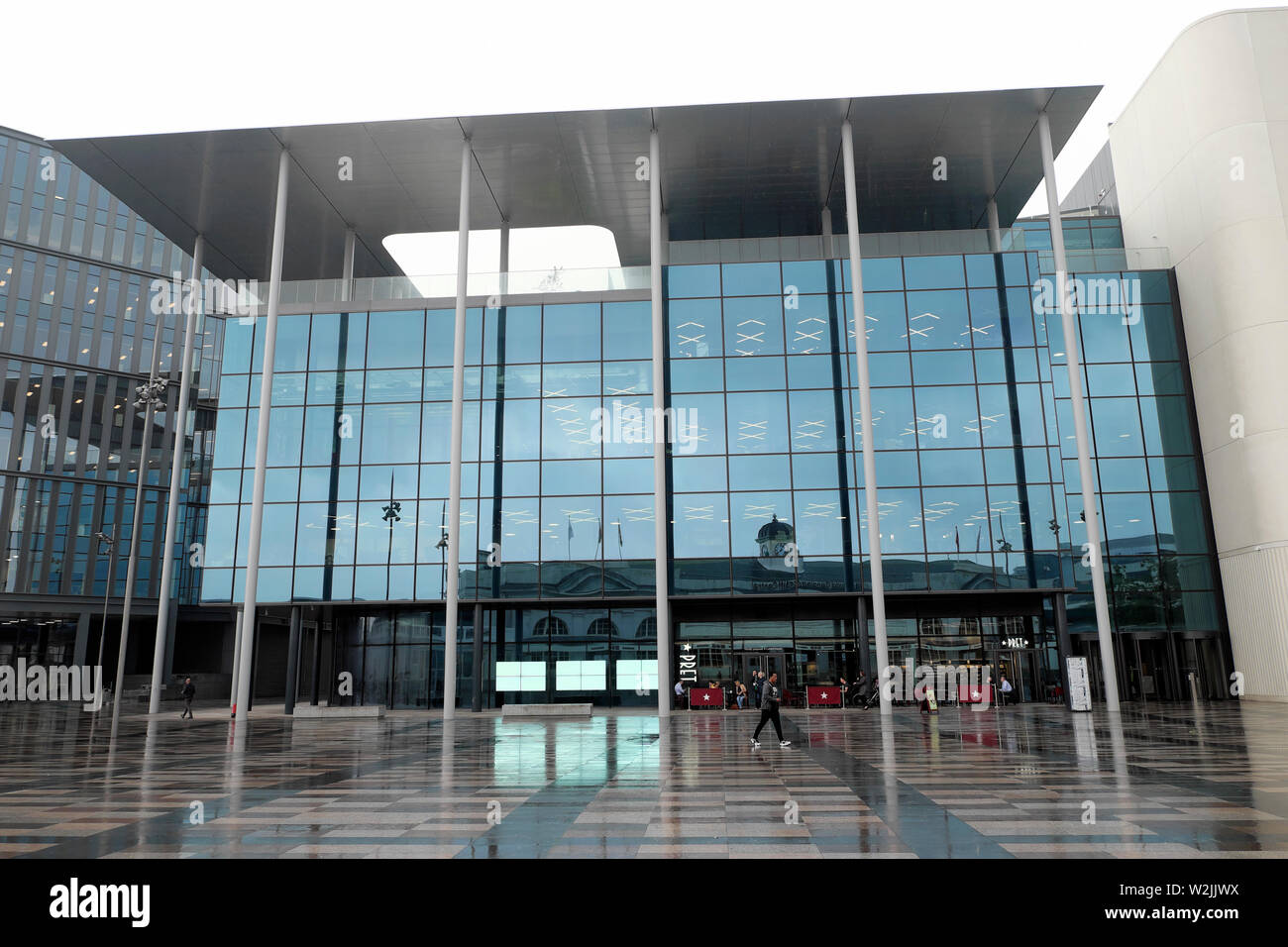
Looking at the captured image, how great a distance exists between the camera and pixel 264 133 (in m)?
28.4

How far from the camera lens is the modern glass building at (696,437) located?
29094 millimetres

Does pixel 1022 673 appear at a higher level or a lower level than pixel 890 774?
higher

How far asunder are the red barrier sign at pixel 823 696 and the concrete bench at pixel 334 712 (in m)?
14.4

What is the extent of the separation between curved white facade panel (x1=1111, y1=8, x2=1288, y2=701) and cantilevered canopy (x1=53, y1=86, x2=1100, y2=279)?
685 cm

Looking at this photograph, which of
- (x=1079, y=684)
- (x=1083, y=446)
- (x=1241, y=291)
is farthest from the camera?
(x=1241, y=291)

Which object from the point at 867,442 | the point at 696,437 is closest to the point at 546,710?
the point at 696,437

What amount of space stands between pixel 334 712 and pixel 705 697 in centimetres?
1256

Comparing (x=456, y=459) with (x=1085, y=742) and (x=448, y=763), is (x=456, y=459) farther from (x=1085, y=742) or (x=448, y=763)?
(x=1085, y=742)

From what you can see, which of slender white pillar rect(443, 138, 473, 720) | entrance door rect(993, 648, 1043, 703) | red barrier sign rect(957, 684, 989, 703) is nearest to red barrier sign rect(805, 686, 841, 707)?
red barrier sign rect(957, 684, 989, 703)

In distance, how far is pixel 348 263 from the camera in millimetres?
34562

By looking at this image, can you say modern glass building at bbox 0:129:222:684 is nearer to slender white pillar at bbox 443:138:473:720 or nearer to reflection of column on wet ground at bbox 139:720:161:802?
slender white pillar at bbox 443:138:473:720

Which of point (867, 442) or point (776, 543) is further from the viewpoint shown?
point (776, 543)

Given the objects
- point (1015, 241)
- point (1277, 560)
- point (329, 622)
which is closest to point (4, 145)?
point (329, 622)
